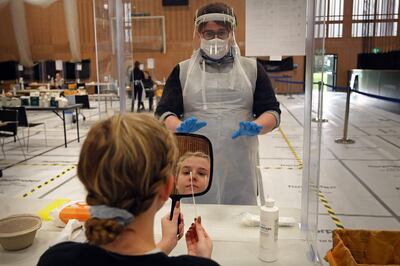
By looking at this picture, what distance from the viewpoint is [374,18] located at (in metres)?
14.9

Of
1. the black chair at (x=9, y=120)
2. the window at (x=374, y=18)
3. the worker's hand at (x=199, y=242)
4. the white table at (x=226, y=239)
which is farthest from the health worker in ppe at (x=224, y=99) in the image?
the window at (x=374, y=18)

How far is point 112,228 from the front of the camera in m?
0.72

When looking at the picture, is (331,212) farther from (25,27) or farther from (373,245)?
(25,27)

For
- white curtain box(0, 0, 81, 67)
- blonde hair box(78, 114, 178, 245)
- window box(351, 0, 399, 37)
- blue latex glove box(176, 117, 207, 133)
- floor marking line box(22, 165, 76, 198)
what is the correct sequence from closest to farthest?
blonde hair box(78, 114, 178, 245) < blue latex glove box(176, 117, 207, 133) < floor marking line box(22, 165, 76, 198) < white curtain box(0, 0, 81, 67) < window box(351, 0, 399, 37)

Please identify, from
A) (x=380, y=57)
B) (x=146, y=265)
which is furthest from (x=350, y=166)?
(x=380, y=57)

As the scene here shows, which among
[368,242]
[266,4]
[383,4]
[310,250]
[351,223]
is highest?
[383,4]

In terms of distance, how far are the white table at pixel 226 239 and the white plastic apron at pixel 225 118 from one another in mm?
336

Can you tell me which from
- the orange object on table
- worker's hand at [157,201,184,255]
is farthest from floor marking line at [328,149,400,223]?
worker's hand at [157,201,184,255]

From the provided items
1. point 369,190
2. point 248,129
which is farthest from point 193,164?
point 369,190

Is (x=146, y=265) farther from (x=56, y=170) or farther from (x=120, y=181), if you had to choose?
(x=56, y=170)

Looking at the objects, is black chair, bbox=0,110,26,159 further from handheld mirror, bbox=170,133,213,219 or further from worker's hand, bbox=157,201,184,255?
worker's hand, bbox=157,201,184,255

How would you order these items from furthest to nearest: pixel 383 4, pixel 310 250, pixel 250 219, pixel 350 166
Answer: pixel 383 4 → pixel 350 166 → pixel 250 219 → pixel 310 250

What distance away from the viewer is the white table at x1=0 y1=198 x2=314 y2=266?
1.24 m

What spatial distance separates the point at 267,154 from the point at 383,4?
11.8 metres
